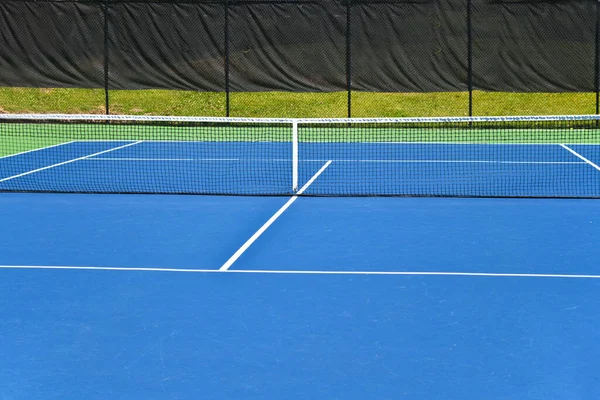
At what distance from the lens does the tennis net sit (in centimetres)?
1105

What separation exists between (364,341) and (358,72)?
14307mm

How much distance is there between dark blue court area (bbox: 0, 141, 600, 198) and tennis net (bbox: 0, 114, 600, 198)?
0.05 ft

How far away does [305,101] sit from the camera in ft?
79.3

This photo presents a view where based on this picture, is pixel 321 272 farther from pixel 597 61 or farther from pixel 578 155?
pixel 597 61

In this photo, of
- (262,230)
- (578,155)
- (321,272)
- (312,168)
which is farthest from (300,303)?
(578,155)

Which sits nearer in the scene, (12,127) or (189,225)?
(189,225)

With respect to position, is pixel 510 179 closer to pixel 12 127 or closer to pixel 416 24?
pixel 416 24

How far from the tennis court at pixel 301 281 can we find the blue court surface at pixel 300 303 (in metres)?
0.02

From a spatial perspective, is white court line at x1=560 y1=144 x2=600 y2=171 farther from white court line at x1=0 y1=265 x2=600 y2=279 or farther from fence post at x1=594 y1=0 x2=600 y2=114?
white court line at x1=0 y1=265 x2=600 y2=279

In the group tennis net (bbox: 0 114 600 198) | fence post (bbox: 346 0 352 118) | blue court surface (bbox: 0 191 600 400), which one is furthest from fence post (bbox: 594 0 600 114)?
blue court surface (bbox: 0 191 600 400)

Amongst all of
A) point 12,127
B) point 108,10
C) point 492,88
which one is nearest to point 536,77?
point 492,88

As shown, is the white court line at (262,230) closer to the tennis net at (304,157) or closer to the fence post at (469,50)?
the tennis net at (304,157)

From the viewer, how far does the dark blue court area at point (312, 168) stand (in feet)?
36.4

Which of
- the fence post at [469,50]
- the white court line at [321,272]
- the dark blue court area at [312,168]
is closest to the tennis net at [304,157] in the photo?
the dark blue court area at [312,168]
